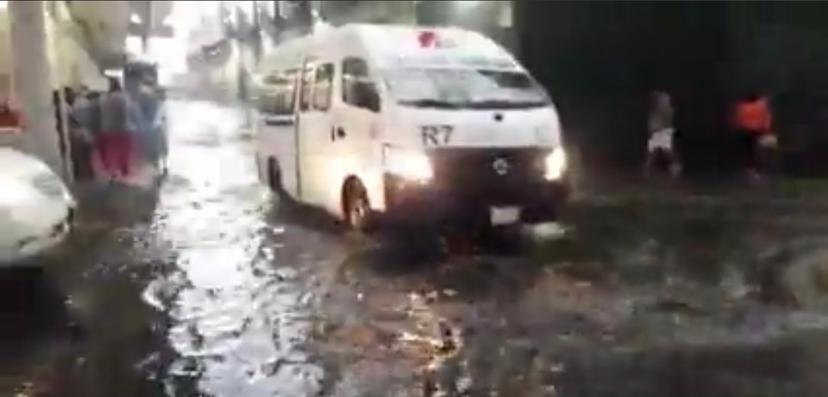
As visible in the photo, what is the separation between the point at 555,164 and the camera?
9.08 metres

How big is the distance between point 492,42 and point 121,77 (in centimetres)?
276

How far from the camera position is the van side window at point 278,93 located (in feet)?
32.8

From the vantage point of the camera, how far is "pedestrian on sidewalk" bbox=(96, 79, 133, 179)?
9.69 m

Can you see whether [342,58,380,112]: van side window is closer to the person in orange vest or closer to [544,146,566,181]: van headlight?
[544,146,566,181]: van headlight

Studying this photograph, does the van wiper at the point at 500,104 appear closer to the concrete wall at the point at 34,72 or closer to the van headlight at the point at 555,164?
the van headlight at the point at 555,164

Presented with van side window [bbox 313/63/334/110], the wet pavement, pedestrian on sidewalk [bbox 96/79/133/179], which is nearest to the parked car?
the wet pavement

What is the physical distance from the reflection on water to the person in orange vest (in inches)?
145

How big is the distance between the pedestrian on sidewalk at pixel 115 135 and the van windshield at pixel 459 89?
7.01 ft

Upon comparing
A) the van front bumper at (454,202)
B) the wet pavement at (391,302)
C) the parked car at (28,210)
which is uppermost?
the parked car at (28,210)

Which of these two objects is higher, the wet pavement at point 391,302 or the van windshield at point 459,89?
the van windshield at point 459,89

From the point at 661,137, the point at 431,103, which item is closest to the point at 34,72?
the point at 431,103

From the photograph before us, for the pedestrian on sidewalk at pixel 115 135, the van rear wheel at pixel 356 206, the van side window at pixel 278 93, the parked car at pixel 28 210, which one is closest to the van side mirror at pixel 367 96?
the van rear wheel at pixel 356 206

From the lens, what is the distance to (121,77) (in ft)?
32.2

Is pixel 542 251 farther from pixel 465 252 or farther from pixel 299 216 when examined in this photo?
pixel 299 216
